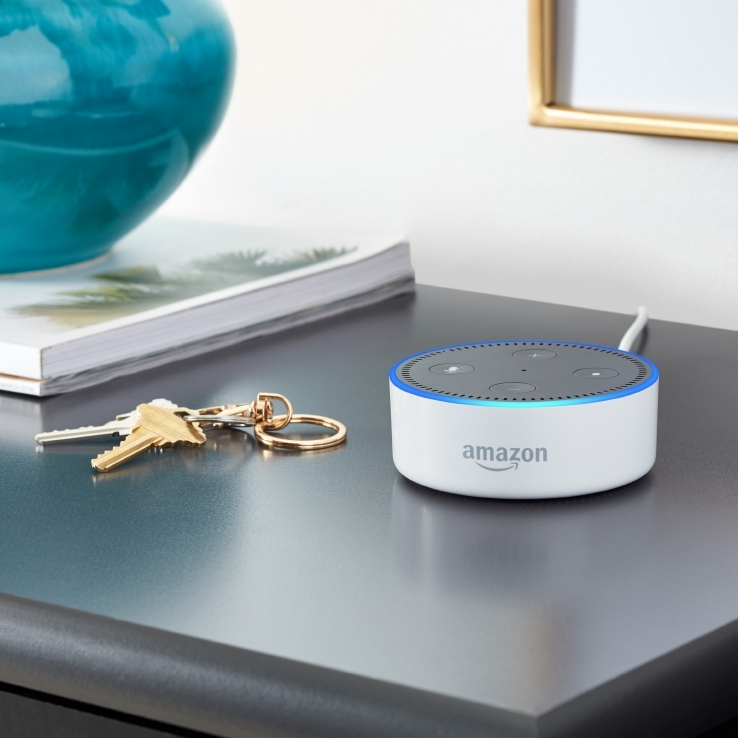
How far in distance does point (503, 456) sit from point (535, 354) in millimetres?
89

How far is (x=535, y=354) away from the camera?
1.71 feet

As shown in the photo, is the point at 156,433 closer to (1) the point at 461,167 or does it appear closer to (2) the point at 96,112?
(2) the point at 96,112

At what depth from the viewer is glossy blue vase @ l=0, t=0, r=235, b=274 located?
71 cm

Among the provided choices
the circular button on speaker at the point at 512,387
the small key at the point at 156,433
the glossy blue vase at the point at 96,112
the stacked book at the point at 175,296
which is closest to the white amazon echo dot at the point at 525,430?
the circular button on speaker at the point at 512,387

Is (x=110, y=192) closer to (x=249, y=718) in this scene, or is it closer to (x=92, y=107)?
(x=92, y=107)

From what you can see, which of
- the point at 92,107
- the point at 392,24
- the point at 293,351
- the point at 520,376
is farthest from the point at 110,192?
the point at 520,376

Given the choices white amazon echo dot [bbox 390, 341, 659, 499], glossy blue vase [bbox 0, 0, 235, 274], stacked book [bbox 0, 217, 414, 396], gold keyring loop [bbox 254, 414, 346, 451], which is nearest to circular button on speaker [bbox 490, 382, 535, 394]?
white amazon echo dot [bbox 390, 341, 659, 499]

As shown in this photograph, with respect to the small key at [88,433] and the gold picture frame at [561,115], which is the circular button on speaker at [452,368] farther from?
the gold picture frame at [561,115]

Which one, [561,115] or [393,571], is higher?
[561,115]

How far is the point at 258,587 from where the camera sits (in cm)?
39

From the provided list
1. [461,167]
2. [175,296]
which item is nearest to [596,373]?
[175,296]

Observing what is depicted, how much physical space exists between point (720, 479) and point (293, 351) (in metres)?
0.30

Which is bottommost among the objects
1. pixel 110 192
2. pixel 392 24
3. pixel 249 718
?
pixel 249 718

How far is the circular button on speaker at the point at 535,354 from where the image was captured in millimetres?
518
